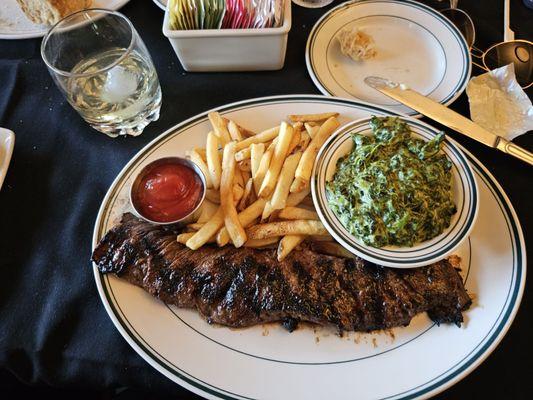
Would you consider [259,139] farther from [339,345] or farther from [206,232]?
[339,345]

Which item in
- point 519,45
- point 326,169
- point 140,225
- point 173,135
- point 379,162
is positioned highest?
point 519,45

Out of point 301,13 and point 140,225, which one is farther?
point 301,13

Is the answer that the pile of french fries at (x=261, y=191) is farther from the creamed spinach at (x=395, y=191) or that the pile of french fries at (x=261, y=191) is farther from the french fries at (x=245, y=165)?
the creamed spinach at (x=395, y=191)

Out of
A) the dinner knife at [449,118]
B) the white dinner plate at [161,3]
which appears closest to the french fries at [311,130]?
the dinner knife at [449,118]

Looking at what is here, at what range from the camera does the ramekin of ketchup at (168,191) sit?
217 cm

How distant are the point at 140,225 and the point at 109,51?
1.33 meters

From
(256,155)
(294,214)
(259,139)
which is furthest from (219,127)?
(294,214)

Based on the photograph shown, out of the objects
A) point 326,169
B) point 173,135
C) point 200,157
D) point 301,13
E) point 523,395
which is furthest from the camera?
point 301,13

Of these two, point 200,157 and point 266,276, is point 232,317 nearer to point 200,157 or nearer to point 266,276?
point 266,276

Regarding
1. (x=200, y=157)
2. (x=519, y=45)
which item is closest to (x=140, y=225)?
(x=200, y=157)

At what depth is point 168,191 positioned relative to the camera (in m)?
2.21

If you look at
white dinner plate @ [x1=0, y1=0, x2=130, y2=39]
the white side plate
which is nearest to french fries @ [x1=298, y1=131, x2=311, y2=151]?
the white side plate

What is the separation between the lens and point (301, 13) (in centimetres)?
318

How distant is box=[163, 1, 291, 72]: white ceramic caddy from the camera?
2521mm
